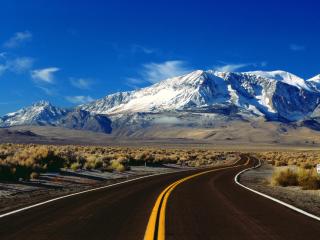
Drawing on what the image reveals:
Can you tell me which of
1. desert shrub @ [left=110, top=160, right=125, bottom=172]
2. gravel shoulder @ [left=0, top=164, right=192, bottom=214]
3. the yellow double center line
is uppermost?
desert shrub @ [left=110, top=160, right=125, bottom=172]

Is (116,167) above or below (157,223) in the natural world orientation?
above

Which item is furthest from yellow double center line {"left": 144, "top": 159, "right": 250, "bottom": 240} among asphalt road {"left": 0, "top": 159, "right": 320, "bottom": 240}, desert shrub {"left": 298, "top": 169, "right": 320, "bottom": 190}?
desert shrub {"left": 298, "top": 169, "right": 320, "bottom": 190}

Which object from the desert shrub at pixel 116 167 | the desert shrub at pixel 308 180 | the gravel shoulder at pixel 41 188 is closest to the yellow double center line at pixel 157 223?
the gravel shoulder at pixel 41 188

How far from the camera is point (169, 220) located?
13.0 metres

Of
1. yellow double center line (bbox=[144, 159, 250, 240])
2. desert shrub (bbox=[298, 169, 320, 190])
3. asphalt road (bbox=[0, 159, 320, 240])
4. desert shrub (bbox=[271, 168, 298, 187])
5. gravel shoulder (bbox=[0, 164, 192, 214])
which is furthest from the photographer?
desert shrub (bbox=[271, 168, 298, 187])

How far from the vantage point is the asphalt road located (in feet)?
35.9

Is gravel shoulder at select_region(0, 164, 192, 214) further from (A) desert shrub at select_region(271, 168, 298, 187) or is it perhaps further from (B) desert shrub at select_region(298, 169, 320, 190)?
(B) desert shrub at select_region(298, 169, 320, 190)

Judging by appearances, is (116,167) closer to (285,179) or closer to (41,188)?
(285,179)

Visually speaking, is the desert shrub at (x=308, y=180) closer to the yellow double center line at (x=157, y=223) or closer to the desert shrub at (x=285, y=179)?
the desert shrub at (x=285, y=179)

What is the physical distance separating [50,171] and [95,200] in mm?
14997

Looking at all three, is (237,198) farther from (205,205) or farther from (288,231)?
(288,231)

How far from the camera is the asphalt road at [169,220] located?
35.9 ft

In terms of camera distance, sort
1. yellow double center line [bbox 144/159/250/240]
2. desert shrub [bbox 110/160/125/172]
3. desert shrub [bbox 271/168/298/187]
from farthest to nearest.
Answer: desert shrub [bbox 110/160/125/172] → desert shrub [bbox 271/168/298/187] → yellow double center line [bbox 144/159/250/240]

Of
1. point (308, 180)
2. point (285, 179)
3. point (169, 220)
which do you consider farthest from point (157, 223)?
point (285, 179)
